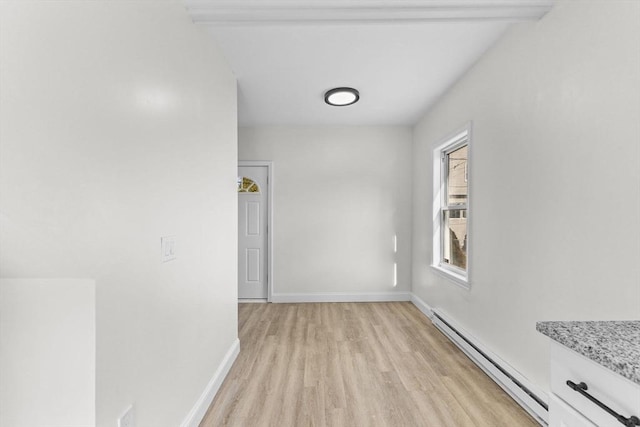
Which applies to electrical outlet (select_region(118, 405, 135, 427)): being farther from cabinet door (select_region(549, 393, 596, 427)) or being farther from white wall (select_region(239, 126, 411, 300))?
white wall (select_region(239, 126, 411, 300))

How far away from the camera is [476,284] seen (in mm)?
2670

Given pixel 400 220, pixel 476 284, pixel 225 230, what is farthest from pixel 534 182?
pixel 400 220

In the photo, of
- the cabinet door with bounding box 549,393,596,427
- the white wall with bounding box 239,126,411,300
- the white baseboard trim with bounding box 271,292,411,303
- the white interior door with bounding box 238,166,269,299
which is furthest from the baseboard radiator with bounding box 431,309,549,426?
the white interior door with bounding box 238,166,269,299

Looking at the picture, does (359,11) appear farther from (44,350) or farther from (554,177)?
(44,350)

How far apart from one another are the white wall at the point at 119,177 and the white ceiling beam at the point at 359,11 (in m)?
0.20

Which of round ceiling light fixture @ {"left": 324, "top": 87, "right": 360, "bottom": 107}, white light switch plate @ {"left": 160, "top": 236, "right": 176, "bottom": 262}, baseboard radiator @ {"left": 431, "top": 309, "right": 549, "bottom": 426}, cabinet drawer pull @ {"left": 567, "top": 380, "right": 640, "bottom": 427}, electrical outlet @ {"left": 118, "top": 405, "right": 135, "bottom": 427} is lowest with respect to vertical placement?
baseboard radiator @ {"left": 431, "top": 309, "right": 549, "bottom": 426}

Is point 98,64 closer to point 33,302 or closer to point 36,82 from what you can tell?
point 36,82

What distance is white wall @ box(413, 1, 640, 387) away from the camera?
55.6 inches

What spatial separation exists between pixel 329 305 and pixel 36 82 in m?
3.97

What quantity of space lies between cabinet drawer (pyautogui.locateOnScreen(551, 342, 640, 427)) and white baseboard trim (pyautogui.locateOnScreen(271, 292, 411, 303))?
3.63 meters

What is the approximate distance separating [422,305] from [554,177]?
2.62m

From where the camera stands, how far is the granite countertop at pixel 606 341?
2.43 feet

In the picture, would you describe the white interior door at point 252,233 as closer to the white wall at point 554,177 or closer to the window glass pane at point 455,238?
the window glass pane at point 455,238

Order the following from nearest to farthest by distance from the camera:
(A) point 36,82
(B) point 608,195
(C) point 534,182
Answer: (A) point 36,82, (B) point 608,195, (C) point 534,182
